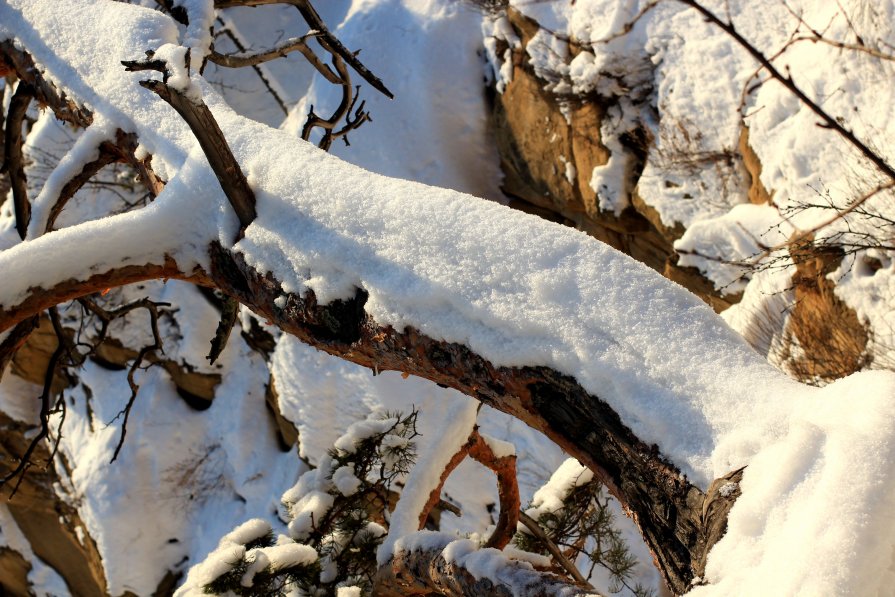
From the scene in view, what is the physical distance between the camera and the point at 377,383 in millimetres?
5957

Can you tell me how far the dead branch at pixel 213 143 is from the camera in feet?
4.70

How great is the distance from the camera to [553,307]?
1.31 metres

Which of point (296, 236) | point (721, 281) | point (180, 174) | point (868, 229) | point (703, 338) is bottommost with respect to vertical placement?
point (703, 338)

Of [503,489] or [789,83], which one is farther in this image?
[503,489]

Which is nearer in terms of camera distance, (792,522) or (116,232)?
(792,522)

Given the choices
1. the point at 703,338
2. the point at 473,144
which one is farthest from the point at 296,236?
the point at 473,144

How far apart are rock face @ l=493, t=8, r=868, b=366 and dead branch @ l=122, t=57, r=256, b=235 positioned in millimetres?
2724

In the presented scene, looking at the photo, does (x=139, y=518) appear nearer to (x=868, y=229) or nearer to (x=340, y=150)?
(x=340, y=150)

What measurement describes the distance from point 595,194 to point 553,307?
426 centimetres

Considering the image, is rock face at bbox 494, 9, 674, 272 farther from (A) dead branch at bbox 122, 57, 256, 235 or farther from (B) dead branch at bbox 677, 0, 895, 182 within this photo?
(A) dead branch at bbox 122, 57, 256, 235

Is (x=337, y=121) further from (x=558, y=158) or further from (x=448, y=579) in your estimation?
(x=558, y=158)

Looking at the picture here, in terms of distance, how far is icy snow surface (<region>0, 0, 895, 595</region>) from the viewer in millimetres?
995

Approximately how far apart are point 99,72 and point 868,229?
120 inches

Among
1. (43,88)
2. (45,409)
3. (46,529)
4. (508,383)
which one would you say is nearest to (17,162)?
(43,88)
